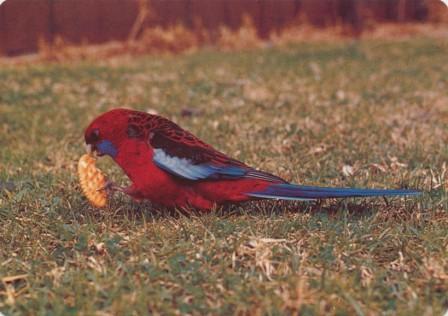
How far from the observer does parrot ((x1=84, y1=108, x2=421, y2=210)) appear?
2.78 metres

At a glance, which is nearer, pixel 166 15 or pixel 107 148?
pixel 107 148

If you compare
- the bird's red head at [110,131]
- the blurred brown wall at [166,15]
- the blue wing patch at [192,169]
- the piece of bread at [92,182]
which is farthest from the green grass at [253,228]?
the blurred brown wall at [166,15]

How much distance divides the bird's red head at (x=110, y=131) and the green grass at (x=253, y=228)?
29 cm

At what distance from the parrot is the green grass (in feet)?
0.32

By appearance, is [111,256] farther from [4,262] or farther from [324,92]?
[324,92]

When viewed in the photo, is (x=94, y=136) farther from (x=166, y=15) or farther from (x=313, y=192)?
(x=166, y=15)

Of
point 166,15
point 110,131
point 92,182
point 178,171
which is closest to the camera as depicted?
point 178,171

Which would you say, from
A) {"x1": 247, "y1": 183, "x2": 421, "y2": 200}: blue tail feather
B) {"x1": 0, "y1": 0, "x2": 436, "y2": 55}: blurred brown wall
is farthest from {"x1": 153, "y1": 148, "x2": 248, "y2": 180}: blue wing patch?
{"x1": 0, "y1": 0, "x2": 436, "y2": 55}: blurred brown wall

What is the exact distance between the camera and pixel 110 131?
114 inches

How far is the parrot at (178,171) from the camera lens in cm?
278

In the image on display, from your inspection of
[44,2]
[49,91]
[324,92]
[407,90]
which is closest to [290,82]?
[324,92]

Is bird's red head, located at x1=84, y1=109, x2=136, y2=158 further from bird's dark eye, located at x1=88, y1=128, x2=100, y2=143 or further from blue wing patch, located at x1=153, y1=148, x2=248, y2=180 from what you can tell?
blue wing patch, located at x1=153, y1=148, x2=248, y2=180

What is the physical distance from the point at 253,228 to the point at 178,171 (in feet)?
1.36

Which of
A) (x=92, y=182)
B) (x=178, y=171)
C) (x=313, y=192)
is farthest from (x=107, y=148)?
(x=313, y=192)
